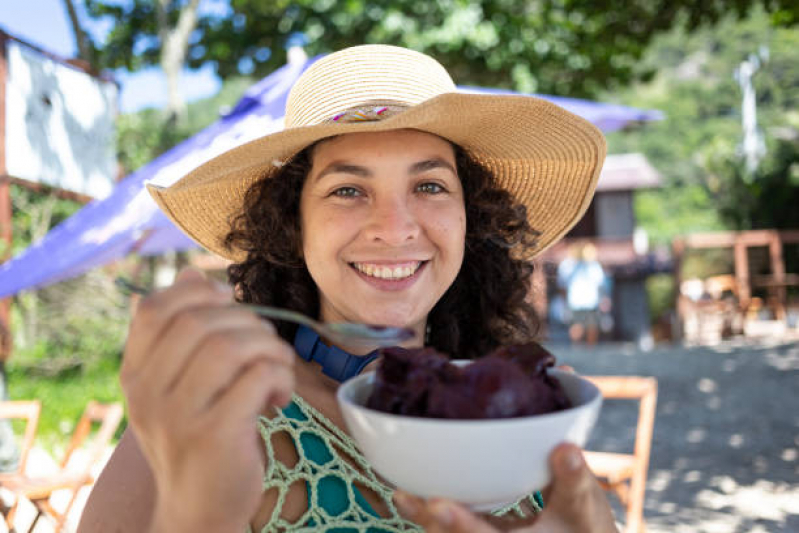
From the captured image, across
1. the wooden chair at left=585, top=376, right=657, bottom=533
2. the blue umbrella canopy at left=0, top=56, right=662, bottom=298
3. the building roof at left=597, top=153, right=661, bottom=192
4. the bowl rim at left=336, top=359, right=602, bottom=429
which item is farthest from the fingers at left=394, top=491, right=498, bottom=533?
the building roof at left=597, top=153, right=661, bottom=192

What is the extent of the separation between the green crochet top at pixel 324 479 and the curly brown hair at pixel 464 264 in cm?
40

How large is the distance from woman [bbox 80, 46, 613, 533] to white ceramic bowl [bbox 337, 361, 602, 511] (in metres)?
0.03

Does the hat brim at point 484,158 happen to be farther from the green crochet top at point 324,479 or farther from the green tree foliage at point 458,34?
the green tree foliage at point 458,34

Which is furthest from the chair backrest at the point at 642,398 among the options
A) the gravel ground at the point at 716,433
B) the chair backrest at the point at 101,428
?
the chair backrest at the point at 101,428

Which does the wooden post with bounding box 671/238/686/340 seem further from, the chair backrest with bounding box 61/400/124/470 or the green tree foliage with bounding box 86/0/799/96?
the chair backrest with bounding box 61/400/124/470

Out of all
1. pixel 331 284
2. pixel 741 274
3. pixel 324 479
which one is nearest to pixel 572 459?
pixel 324 479

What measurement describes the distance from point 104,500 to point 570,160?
1.48 meters

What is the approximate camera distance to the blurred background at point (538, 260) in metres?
3.93

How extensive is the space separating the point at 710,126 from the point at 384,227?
59.6 metres

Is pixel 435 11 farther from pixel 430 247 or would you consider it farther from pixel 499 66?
pixel 430 247

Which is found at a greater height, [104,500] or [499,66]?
[499,66]

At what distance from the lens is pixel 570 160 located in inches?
78.2

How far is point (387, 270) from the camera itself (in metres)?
1.50

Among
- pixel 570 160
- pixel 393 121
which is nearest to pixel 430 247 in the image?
pixel 393 121
